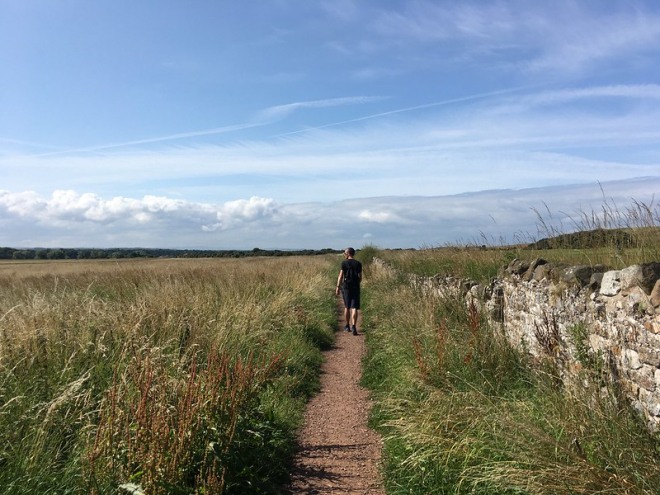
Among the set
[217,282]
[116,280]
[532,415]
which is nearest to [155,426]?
[532,415]

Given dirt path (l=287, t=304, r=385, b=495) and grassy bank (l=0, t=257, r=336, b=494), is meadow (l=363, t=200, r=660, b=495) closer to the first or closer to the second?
dirt path (l=287, t=304, r=385, b=495)

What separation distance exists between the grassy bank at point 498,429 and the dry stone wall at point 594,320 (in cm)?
21

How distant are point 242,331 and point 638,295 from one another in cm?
585

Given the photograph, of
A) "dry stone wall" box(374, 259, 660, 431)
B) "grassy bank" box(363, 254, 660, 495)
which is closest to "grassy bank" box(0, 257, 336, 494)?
"grassy bank" box(363, 254, 660, 495)

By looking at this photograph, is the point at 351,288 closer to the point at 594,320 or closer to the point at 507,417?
the point at 594,320

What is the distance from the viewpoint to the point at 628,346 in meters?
3.73

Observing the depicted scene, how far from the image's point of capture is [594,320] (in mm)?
4281

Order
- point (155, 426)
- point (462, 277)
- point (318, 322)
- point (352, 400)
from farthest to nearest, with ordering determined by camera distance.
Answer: point (318, 322)
point (462, 277)
point (352, 400)
point (155, 426)

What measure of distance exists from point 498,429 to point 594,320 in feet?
4.45

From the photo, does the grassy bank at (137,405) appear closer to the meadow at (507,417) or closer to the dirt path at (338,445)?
the dirt path at (338,445)

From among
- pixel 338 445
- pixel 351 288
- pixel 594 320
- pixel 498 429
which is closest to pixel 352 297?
pixel 351 288

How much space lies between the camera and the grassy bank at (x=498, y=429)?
313 cm

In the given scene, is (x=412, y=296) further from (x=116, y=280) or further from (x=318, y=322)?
(x=116, y=280)

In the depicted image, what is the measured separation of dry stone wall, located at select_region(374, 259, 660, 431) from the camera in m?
3.47
